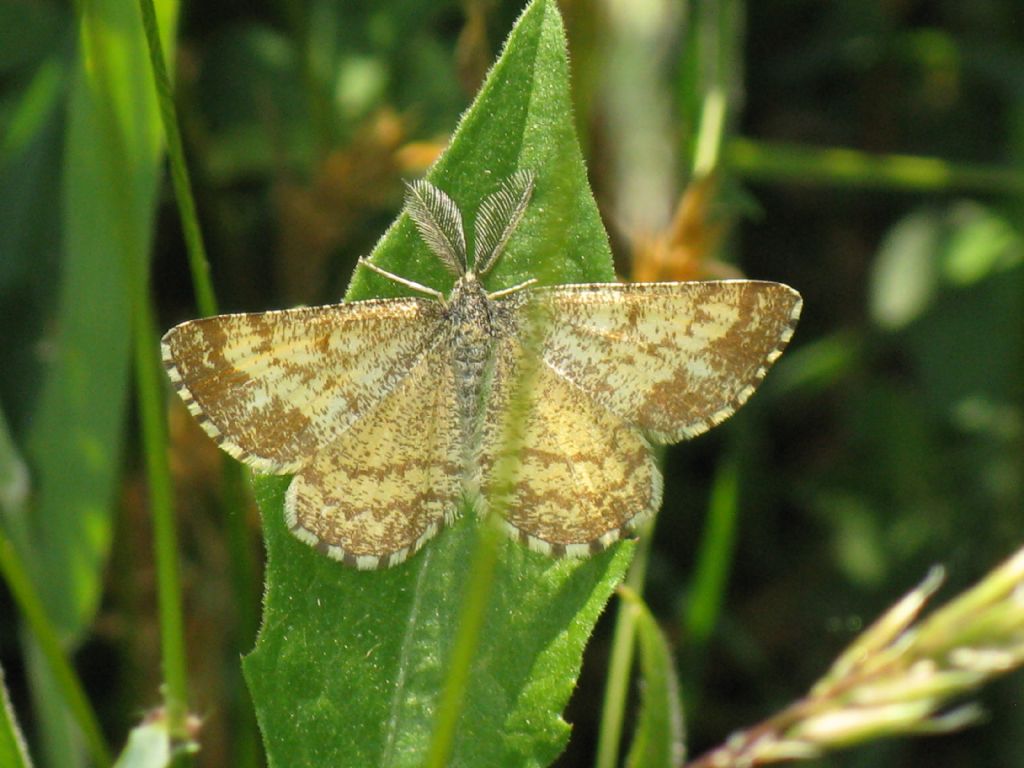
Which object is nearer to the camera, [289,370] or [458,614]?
[458,614]

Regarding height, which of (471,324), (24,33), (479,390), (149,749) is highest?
(24,33)

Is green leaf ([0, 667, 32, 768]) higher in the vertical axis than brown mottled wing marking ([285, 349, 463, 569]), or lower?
lower

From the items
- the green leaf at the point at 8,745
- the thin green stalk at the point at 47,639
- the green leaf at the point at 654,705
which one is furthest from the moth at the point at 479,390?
the green leaf at the point at 8,745

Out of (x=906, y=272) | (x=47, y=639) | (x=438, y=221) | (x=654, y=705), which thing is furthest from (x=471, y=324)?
(x=906, y=272)

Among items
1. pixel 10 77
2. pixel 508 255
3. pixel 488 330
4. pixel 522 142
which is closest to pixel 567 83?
pixel 522 142

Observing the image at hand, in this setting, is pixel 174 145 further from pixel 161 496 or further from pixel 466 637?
pixel 466 637

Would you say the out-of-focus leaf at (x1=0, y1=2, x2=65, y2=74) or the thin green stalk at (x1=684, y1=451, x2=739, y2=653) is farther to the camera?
the out-of-focus leaf at (x1=0, y1=2, x2=65, y2=74)

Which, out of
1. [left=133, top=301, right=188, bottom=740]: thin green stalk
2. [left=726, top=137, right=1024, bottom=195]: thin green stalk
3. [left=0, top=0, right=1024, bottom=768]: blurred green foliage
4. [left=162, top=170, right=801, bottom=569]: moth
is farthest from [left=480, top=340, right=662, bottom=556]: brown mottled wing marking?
[left=726, top=137, right=1024, bottom=195]: thin green stalk

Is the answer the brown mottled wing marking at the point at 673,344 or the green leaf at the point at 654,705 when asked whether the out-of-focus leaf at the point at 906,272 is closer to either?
the brown mottled wing marking at the point at 673,344

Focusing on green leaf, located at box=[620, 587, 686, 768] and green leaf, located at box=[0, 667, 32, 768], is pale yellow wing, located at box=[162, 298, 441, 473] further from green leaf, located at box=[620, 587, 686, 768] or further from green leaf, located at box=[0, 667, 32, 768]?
green leaf, located at box=[620, 587, 686, 768]
